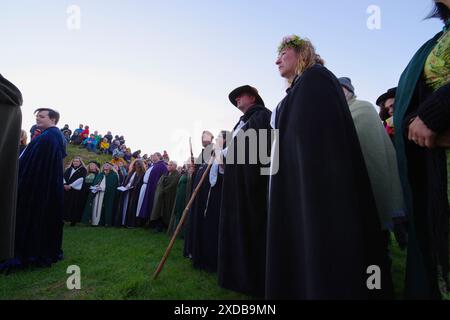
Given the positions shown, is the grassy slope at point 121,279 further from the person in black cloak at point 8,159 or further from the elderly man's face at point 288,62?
the elderly man's face at point 288,62

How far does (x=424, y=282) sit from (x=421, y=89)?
1.09 m

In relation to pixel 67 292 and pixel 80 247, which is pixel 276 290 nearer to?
pixel 67 292

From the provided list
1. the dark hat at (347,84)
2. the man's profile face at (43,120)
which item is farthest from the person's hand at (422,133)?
the man's profile face at (43,120)

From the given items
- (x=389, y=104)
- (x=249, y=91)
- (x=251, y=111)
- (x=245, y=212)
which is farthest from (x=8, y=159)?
(x=389, y=104)

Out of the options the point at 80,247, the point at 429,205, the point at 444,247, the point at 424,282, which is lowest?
the point at 80,247

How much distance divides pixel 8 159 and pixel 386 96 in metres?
4.78

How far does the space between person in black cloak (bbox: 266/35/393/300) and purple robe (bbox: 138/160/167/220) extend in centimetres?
778

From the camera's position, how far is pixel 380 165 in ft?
8.50

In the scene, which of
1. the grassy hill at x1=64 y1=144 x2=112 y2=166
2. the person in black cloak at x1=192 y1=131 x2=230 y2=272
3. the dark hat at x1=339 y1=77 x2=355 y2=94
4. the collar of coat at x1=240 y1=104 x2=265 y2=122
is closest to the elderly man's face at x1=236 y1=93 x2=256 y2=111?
the collar of coat at x1=240 y1=104 x2=265 y2=122

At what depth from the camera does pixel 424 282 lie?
5.11ft

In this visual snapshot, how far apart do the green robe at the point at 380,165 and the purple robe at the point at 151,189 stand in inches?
297

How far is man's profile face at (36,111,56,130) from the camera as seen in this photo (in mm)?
4688

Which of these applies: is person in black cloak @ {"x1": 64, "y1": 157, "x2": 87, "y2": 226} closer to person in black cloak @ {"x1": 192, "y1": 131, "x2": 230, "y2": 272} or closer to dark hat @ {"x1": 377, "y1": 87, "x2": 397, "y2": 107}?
person in black cloak @ {"x1": 192, "y1": 131, "x2": 230, "y2": 272}
